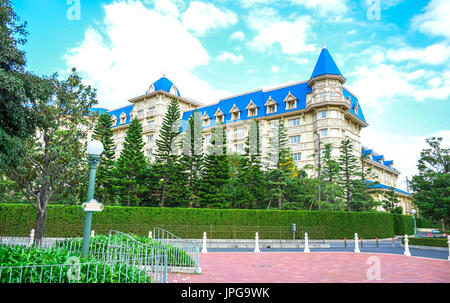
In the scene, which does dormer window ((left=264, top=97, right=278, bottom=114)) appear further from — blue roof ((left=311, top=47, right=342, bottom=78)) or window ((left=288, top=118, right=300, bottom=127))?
blue roof ((left=311, top=47, right=342, bottom=78))

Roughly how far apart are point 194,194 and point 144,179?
5.77 metres

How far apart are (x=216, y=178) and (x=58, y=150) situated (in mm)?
15232

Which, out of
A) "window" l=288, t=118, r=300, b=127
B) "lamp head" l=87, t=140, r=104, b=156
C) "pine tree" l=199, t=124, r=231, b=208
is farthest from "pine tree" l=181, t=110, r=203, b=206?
"lamp head" l=87, t=140, r=104, b=156

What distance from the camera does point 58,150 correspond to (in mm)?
17562

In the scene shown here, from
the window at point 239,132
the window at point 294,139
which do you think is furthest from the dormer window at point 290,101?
the window at point 239,132

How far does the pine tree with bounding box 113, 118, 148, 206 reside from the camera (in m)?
30.3

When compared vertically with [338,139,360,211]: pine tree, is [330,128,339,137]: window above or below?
above

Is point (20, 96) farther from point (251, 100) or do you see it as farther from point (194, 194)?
point (251, 100)

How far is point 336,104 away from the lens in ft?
124

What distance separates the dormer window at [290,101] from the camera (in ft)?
138

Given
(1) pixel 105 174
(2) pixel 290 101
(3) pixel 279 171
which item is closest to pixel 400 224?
(3) pixel 279 171

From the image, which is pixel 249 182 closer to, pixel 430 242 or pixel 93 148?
pixel 430 242

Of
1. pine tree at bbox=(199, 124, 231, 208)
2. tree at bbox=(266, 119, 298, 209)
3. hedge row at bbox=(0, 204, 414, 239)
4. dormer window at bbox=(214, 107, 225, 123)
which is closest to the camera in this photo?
hedge row at bbox=(0, 204, 414, 239)

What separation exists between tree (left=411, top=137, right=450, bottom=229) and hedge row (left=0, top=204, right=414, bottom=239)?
6.10 metres
